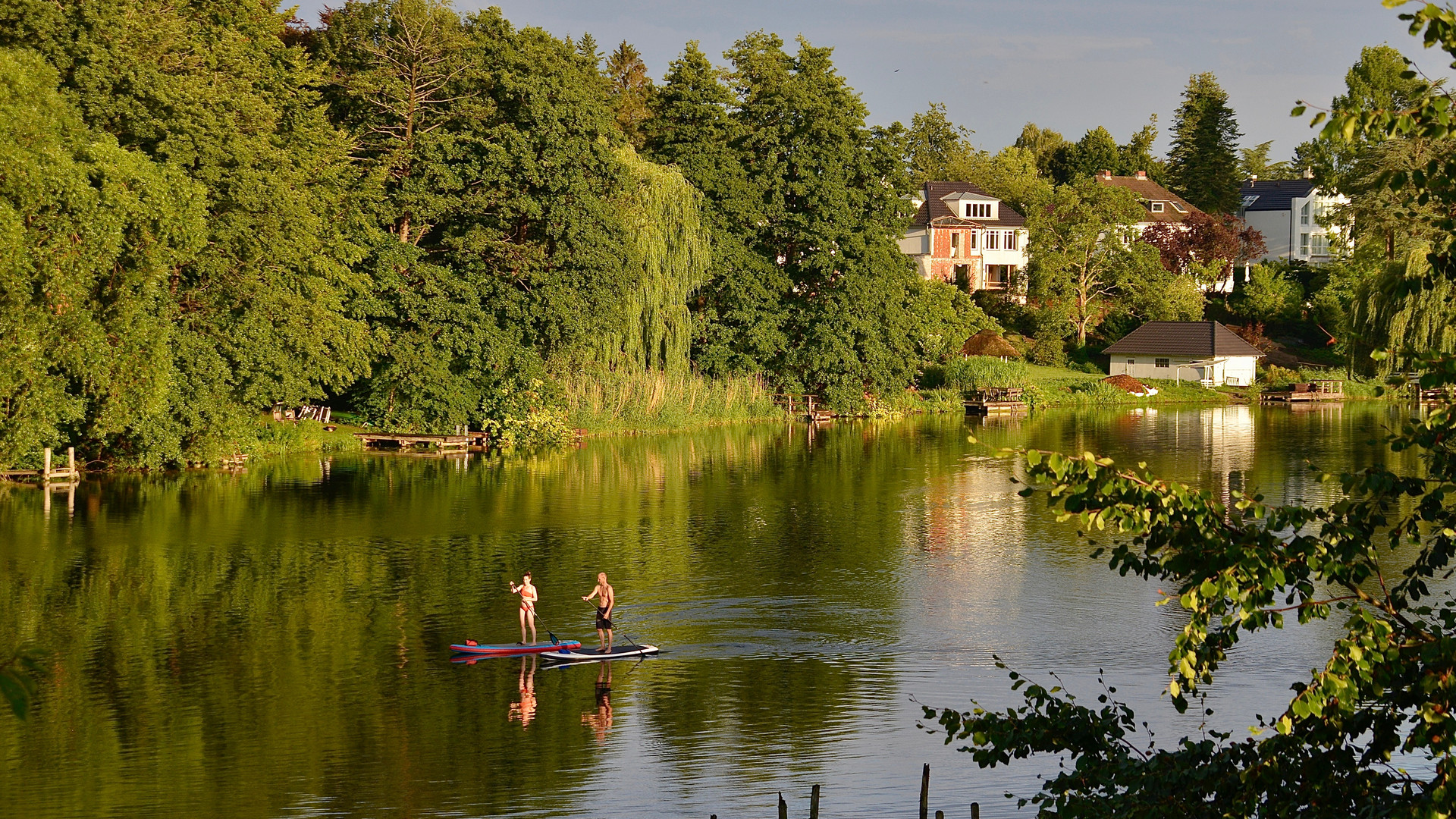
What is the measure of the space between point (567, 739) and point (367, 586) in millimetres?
12290

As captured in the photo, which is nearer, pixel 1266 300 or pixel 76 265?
pixel 76 265

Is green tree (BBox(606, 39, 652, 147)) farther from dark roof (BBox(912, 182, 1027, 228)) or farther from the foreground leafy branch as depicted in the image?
the foreground leafy branch

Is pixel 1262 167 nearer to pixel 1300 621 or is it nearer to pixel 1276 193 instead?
pixel 1276 193

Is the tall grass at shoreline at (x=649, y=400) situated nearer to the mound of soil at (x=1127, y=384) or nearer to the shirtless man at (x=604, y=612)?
the mound of soil at (x=1127, y=384)

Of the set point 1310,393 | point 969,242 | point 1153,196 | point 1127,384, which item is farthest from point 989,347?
point 1153,196

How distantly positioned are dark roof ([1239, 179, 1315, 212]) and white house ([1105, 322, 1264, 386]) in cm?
3231

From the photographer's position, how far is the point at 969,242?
10600 cm

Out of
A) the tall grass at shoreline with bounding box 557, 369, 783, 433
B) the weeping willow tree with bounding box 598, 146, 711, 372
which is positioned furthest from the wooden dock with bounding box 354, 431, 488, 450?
the weeping willow tree with bounding box 598, 146, 711, 372

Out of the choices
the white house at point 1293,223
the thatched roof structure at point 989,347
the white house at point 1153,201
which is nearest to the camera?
the thatched roof structure at point 989,347

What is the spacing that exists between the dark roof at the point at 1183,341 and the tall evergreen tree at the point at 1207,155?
3678 cm

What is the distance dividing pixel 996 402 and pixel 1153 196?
42996mm

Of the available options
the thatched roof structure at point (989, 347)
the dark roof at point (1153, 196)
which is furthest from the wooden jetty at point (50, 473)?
the dark roof at point (1153, 196)

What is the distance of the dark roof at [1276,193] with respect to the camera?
119812 millimetres

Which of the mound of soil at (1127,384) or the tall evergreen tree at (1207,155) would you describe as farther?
the tall evergreen tree at (1207,155)
